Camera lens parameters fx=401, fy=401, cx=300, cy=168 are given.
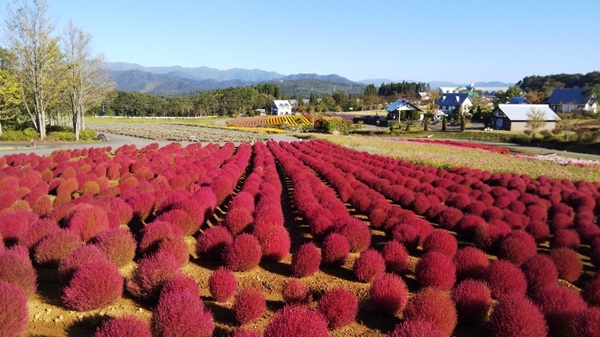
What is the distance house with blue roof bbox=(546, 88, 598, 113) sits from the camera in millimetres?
88312

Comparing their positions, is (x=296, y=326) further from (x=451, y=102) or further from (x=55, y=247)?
(x=451, y=102)

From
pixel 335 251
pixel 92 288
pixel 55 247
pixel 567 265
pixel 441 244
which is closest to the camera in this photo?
pixel 92 288

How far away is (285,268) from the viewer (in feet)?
25.6

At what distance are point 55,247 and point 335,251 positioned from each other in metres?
4.91

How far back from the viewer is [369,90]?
161 meters

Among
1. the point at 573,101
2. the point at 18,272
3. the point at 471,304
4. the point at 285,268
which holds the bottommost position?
the point at 285,268

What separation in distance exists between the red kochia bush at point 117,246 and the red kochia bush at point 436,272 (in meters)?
5.02

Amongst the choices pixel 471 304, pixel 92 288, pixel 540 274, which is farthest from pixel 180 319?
pixel 540 274

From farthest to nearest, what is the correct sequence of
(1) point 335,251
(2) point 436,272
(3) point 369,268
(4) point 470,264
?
(1) point 335,251 → (3) point 369,268 → (4) point 470,264 → (2) point 436,272

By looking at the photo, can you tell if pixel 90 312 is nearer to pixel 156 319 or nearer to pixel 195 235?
pixel 156 319

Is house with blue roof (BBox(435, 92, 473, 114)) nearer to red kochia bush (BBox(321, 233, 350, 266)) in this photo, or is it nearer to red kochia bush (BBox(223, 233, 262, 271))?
red kochia bush (BBox(321, 233, 350, 266))

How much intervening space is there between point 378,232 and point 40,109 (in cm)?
4049

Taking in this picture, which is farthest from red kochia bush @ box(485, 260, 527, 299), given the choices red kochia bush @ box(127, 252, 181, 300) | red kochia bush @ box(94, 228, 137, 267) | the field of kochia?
red kochia bush @ box(94, 228, 137, 267)

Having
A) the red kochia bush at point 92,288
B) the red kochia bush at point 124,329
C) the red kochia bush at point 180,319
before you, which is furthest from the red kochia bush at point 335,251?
the red kochia bush at point 124,329
